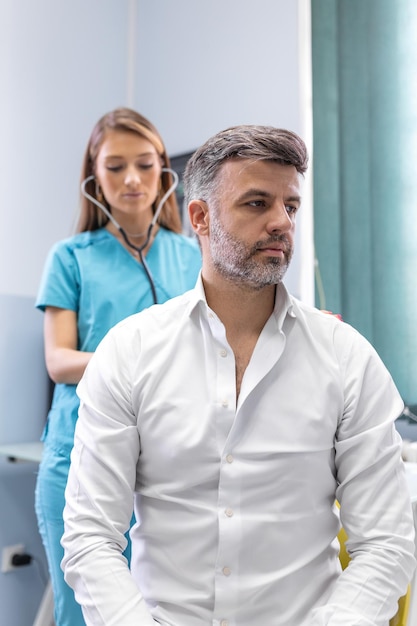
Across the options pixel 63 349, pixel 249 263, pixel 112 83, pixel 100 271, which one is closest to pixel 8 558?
pixel 63 349

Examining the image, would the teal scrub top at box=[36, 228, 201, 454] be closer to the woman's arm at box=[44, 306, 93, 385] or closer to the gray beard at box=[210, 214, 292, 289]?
the woman's arm at box=[44, 306, 93, 385]

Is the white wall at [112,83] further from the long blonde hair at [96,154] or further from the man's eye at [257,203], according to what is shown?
the man's eye at [257,203]

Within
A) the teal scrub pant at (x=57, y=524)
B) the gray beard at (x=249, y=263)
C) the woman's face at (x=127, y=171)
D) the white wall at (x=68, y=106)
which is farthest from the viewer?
the white wall at (x=68, y=106)

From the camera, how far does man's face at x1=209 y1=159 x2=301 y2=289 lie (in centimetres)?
105

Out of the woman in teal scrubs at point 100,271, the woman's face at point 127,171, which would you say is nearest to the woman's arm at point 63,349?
the woman in teal scrubs at point 100,271

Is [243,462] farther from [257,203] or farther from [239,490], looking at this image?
[257,203]

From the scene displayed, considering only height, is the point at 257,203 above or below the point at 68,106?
below

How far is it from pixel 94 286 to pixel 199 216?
0.49 meters

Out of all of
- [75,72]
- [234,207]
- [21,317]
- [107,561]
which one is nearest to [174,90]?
[75,72]

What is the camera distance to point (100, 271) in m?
Result: 1.59

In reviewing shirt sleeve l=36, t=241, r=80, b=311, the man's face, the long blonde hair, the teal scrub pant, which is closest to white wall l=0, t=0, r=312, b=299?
the long blonde hair

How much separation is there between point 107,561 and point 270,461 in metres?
0.27

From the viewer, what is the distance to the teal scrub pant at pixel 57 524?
1470 millimetres

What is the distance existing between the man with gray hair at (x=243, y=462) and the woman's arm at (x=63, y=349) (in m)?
0.39
